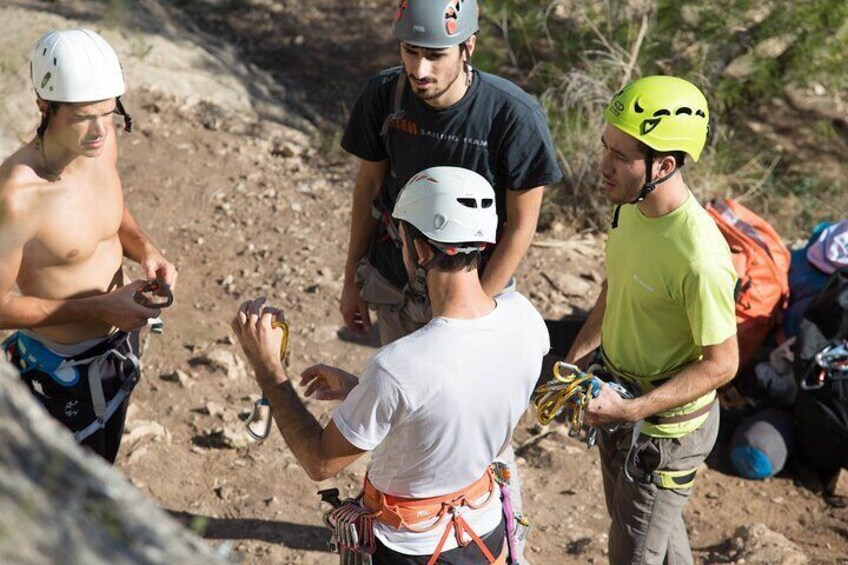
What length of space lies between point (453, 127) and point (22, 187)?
61.3 inches

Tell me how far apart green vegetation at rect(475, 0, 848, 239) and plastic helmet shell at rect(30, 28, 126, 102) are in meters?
4.26

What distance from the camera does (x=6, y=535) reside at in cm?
144

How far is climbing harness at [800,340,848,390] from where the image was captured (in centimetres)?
511

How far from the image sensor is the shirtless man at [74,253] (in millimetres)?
3490

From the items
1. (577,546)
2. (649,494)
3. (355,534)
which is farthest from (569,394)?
(577,546)

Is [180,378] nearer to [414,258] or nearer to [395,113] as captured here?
[395,113]

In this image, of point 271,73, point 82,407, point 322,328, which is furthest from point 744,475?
point 271,73

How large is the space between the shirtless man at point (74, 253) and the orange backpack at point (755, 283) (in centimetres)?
333

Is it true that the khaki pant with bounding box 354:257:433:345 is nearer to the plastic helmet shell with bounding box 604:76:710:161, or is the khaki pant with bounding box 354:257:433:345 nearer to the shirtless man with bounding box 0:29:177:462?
the shirtless man with bounding box 0:29:177:462

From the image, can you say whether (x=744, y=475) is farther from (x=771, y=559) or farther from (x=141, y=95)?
(x=141, y=95)

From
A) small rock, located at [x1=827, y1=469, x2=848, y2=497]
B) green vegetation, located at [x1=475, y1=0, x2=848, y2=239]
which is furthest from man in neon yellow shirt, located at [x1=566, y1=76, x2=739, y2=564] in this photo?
green vegetation, located at [x1=475, y1=0, x2=848, y2=239]

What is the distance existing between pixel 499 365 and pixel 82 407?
6.30 ft

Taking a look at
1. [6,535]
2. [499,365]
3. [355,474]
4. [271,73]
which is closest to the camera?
[6,535]

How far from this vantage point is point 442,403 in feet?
8.89
